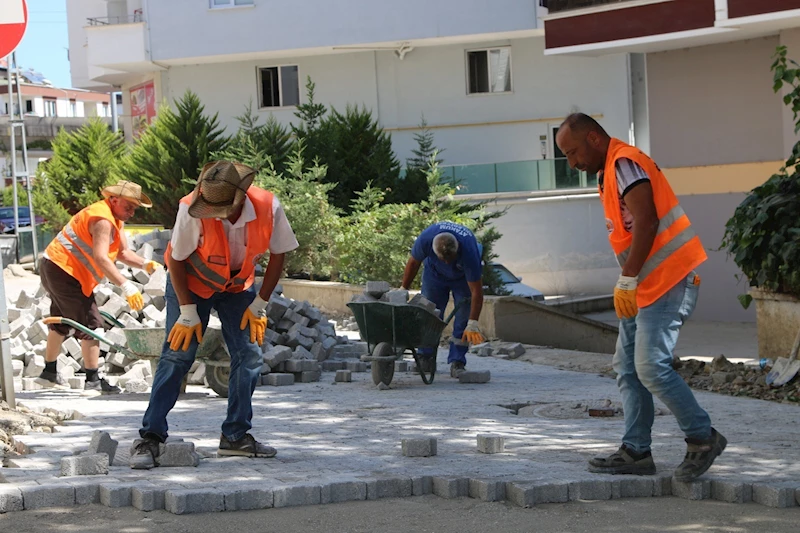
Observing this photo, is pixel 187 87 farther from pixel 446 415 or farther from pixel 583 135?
pixel 583 135

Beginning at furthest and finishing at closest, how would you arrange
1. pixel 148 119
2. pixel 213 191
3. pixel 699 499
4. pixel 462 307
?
pixel 148 119, pixel 462 307, pixel 213 191, pixel 699 499

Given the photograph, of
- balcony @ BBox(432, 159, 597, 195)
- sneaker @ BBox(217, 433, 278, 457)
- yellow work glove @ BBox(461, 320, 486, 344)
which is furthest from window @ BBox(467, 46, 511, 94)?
sneaker @ BBox(217, 433, 278, 457)

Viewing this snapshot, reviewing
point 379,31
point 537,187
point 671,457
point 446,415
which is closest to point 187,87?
point 379,31

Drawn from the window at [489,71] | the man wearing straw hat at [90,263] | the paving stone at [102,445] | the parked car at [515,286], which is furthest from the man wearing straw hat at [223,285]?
the window at [489,71]

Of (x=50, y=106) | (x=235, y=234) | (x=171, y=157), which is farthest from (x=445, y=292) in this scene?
(x=50, y=106)

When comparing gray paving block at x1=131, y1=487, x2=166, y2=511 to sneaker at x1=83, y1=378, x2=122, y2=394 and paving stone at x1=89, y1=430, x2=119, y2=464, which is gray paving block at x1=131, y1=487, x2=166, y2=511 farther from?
sneaker at x1=83, y1=378, x2=122, y2=394

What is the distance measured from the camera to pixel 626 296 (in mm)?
5578

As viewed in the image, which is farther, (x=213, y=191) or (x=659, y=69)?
(x=659, y=69)

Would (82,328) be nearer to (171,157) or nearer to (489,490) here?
(489,490)

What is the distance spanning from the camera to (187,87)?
3003 cm

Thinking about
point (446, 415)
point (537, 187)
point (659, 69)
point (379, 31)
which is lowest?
point (446, 415)

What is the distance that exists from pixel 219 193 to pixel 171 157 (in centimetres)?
1677

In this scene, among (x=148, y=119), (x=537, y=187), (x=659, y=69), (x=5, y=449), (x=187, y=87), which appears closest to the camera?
(x=5, y=449)

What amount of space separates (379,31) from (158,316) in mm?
17182
